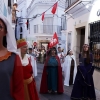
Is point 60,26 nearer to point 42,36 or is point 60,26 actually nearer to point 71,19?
point 42,36

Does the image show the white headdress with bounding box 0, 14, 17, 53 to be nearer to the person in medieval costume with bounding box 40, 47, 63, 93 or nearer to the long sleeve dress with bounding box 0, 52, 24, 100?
the long sleeve dress with bounding box 0, 52, 24, 100

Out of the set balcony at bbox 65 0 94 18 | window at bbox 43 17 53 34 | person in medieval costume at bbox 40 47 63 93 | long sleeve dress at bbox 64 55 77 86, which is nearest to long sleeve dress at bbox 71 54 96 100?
person in medieval costume at bbox 40 47 63 93

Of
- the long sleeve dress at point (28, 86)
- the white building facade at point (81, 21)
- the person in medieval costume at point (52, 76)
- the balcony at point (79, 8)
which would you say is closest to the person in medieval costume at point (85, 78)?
the person in medieval costume at point (52, 76)

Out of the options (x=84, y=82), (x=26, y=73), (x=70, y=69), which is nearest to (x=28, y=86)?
(x=26, y=73)

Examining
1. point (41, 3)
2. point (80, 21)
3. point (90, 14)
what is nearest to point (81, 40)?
point (80, 21)

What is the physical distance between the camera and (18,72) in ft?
7.72

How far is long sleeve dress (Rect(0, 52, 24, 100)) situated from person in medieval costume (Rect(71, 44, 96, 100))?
3971 millimetres

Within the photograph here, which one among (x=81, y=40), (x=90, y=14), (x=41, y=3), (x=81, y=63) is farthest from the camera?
(x=41, y=3)

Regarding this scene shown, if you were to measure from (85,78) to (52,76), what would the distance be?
4.86ft

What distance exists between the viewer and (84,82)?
248 inches

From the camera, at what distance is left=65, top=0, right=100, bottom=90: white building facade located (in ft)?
28.0

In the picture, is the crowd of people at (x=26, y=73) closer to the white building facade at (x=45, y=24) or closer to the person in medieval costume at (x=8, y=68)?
the person in medieval costume at (x=8, y=68)

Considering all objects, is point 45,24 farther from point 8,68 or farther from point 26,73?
point 8,68

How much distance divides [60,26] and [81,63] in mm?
22841
